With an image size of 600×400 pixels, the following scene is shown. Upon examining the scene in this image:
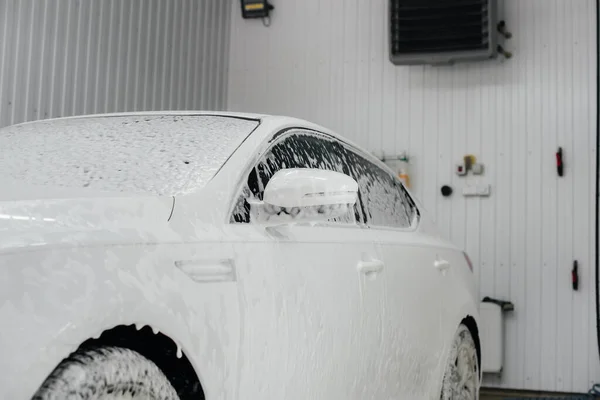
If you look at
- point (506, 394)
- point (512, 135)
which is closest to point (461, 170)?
point (512, 135)

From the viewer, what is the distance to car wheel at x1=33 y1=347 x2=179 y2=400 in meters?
1.13

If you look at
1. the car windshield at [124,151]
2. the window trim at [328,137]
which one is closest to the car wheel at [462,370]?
the window trim at [328,137]

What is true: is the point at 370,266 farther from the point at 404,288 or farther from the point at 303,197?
the point at 303,197

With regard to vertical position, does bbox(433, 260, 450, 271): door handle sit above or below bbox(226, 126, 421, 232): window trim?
below

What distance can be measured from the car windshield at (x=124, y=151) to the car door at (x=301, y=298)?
0.12 m

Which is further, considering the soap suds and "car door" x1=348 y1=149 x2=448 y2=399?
Result: "car door" x1=348 y1=149 x2=448 y2=399

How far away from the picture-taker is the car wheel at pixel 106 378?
113cm

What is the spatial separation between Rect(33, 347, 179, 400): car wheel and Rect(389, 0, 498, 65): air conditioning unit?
4.78m

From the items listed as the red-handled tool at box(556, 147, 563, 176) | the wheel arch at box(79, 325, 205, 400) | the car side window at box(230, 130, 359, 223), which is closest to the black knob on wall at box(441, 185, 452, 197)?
the red-handled tool at box(556, 147, 563, 176)

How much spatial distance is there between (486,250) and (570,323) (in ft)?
2.67

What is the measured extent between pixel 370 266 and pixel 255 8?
15.8 ft

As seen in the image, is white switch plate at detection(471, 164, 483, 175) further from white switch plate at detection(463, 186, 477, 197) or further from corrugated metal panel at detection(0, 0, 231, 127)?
corrugated metal panel at detection(0, 0, 231, 127)

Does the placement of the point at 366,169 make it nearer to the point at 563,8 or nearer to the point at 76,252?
the point at 76,252

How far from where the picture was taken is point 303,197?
5.43ft
